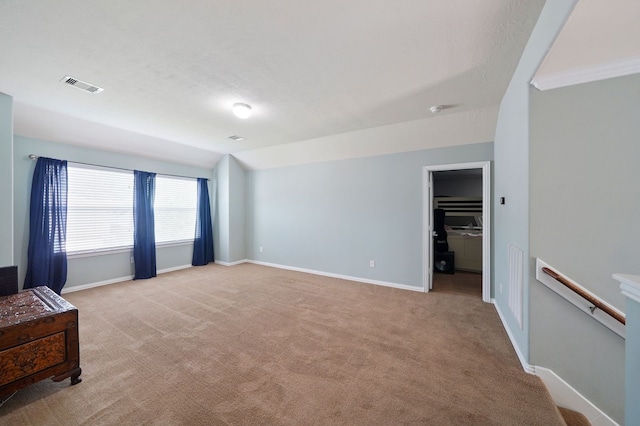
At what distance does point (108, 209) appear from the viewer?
13.9ft

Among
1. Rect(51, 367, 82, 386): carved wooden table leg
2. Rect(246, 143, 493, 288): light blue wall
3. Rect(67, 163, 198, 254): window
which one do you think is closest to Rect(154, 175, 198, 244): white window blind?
Rect(67, 163, 198, 254): window

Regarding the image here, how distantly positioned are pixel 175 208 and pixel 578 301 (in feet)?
20.7

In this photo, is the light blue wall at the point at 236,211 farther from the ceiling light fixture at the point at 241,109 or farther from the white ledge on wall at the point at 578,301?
the white ledge on wall at the point at 578,301

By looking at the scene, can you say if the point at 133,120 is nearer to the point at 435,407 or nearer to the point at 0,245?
the point at 0,245

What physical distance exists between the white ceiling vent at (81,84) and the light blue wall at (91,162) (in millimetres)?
1942

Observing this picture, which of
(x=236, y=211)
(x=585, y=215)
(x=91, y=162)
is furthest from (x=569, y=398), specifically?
(x=91, y=162)

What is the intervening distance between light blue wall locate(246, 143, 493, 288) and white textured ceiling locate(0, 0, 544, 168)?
86 cm

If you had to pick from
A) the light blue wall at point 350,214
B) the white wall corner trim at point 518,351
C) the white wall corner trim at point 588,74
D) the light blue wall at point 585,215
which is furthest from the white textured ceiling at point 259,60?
the white wall corner trim at point 518,351

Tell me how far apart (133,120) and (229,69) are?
2.26 meters

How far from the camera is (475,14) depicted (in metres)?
1.55

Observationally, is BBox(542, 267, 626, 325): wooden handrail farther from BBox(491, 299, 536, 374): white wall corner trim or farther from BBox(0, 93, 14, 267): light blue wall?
BBox(0, 93, 14, 267): light blue wall

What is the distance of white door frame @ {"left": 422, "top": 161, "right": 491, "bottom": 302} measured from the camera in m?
3.38

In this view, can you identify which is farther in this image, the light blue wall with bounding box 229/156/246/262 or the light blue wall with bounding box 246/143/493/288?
the light blue wall with bounding box 229/156/246/262

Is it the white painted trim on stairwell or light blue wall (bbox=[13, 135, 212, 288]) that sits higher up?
light blue wall (bbox=[13, 135, 212, 288])
